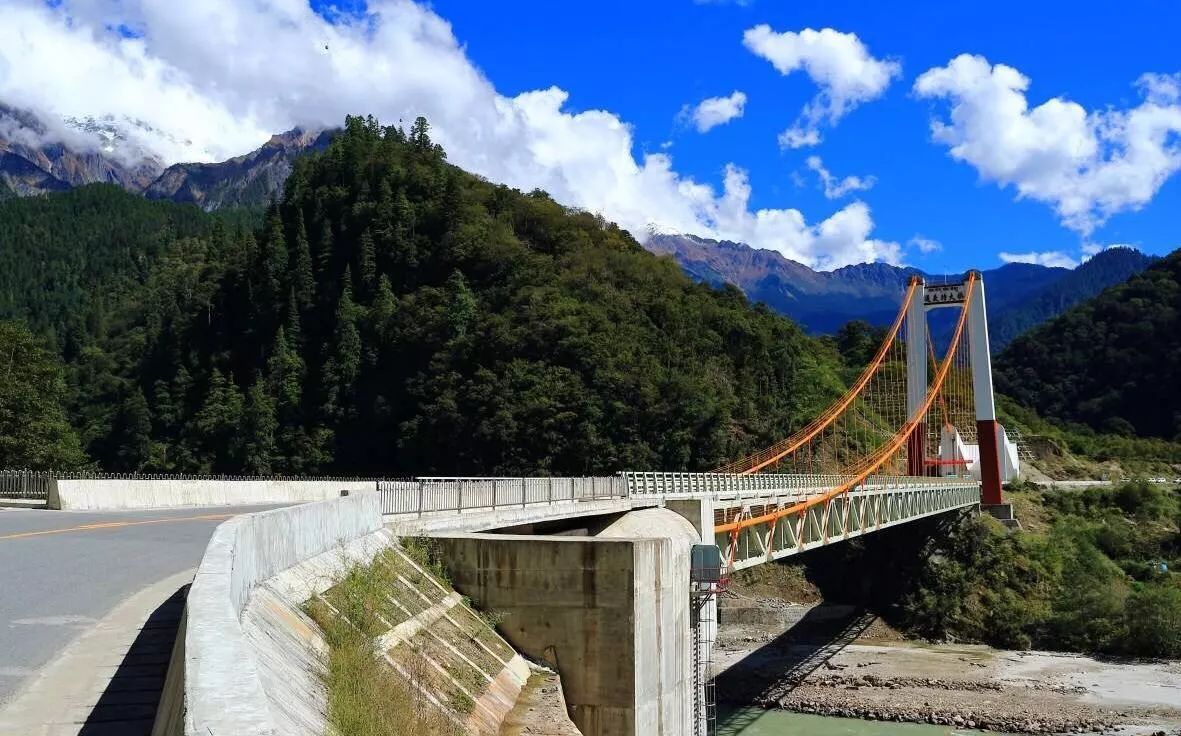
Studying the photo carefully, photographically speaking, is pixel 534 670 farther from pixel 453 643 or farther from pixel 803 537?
pixel 803 537

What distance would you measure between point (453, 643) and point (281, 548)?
3526 millimetres

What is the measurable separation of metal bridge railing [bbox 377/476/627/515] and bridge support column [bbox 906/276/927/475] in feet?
152

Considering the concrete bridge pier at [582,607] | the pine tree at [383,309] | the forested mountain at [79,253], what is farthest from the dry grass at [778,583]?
the forested mountain at [79,253]

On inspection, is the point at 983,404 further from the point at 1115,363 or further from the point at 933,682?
the point at 1115,363

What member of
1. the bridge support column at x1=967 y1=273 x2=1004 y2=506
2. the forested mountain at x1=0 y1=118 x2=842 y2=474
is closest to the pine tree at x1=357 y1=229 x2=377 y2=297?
the forested mountain at x1=0 y1=118 x2=842 y2=474

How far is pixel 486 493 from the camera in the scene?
22297mm

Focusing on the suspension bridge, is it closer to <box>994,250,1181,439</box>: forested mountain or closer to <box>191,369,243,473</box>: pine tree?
<box>191,369,243,473</box>: pine tree

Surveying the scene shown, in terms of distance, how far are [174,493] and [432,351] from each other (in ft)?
157

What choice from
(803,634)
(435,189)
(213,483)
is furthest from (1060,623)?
(435,189)

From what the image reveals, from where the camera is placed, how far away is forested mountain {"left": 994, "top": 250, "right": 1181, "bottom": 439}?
378ft

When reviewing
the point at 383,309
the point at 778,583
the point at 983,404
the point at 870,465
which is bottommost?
the point at 778,583

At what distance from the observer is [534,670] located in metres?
15.4

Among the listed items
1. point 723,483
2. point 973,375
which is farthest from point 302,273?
point 723,483

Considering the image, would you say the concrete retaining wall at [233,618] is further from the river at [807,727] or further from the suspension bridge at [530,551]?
the river at [807,727]
